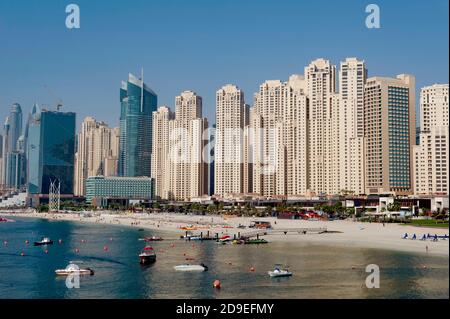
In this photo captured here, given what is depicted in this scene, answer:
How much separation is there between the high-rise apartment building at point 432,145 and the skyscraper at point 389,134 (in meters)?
3.98

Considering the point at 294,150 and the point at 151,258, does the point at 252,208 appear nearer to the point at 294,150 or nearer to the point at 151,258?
the point at 294,150

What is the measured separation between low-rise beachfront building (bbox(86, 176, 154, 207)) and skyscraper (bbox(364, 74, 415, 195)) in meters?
81.8

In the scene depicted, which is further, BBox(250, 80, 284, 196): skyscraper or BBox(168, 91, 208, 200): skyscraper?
BBox(168, 91, 208, 200): skyscraper

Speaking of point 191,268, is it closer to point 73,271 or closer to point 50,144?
point 73,271

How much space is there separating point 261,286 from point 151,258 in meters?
12.0

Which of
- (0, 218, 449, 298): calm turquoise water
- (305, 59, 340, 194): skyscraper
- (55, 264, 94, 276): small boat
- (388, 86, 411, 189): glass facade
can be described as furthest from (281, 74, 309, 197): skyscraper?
(55, 264, 94, 276): small boat

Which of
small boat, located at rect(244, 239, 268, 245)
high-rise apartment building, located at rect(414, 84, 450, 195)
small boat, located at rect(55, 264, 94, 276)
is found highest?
high-rise apartment building, located at rect(414, 84, 450, 195)

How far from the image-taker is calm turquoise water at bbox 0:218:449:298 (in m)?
26.8

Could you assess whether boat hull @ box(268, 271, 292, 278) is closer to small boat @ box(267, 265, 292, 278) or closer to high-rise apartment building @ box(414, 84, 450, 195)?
small boat @ box(267, 265, 292, 278)

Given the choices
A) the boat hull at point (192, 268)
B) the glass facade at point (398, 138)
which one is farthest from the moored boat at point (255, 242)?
the glass facade at point (398, 138)

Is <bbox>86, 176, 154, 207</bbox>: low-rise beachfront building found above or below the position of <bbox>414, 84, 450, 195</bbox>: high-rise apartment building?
below

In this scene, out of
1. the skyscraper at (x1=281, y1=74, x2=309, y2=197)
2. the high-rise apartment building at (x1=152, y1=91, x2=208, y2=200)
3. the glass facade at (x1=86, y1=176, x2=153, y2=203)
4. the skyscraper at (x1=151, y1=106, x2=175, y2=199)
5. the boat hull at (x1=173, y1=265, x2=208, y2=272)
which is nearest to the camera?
the boat hull at (x1=173, y1=265, x2=208, y2=272)

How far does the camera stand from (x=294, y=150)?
107312 millimetres
